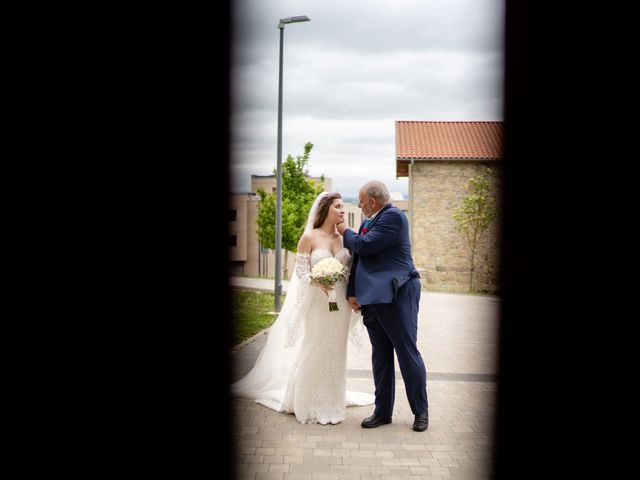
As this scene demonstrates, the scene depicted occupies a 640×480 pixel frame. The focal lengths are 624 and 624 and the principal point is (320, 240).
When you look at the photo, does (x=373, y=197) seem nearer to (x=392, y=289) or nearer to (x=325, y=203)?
(x=325, y=203)

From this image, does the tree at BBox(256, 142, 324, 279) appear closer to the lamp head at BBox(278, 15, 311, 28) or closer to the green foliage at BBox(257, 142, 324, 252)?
the green foliage at BBox(257, 142, 324, 252)

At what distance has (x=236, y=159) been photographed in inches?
162

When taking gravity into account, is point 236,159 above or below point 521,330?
above

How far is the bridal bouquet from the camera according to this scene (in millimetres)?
4836

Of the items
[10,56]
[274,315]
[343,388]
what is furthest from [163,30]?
[274,315]

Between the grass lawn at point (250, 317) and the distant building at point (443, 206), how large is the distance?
542 inches

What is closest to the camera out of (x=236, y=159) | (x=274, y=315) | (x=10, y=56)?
(x=10, y=56)

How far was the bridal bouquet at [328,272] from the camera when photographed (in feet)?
15.9

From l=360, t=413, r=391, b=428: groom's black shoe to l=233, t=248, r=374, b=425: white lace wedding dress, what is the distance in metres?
0.23

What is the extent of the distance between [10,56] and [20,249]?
1012mm

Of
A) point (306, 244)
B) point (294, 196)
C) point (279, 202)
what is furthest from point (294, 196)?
point (306, 244)

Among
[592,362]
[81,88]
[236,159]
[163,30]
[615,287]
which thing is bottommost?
[592,362]

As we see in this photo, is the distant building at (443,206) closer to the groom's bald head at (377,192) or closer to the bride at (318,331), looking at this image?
the bride at (318,331)

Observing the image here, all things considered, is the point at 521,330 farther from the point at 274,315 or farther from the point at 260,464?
the point at 274,315
